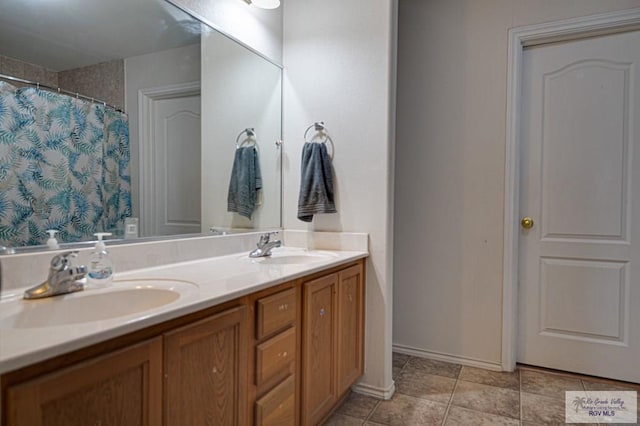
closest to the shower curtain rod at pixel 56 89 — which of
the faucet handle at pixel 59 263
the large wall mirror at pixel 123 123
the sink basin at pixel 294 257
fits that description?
the large wall mirror at pixel 123 123

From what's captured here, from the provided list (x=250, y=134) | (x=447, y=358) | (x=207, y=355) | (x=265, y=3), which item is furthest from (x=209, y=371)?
(x=447, y=358)

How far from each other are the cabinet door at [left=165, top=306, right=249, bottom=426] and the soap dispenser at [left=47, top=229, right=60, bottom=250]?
23.3 inches

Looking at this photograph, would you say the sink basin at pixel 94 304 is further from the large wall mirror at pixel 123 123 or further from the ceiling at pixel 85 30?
the ceiling at pixel 85 30

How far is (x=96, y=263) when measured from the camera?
3.77ft

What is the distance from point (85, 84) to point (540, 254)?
2586mm

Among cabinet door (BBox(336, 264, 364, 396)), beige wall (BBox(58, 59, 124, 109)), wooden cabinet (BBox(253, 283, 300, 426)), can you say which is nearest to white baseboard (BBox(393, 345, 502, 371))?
cabinet door (BBox(336, 264, 364, 396))

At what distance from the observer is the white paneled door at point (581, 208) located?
2.19 m

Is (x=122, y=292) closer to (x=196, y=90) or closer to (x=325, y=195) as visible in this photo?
(x=196, y=90)

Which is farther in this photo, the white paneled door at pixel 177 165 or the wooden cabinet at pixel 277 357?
the white paneled door at pixel 177 165

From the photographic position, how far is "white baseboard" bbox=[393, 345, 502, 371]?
2.42 meters

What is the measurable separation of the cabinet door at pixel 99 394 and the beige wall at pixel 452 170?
2057 millimetres

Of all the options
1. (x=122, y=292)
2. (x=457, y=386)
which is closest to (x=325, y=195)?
(x=122, y=292)

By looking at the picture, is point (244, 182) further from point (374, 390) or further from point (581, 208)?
point (581, 208)

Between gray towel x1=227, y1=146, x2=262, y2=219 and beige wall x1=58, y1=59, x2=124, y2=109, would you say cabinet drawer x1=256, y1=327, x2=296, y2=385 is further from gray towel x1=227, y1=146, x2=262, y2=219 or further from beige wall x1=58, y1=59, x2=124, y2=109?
beige wall x1=58, y1=59, x2=124, y2=109
